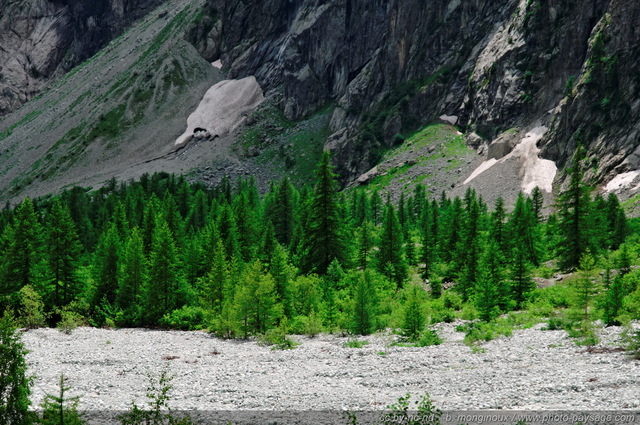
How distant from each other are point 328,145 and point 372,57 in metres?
35.5

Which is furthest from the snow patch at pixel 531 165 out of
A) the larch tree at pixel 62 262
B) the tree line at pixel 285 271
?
the larch tree at pixel 62 262

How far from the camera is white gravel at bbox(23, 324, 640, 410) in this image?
1911cm

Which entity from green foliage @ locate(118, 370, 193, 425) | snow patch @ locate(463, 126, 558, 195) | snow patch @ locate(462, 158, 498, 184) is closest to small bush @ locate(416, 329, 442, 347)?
green foliage @ locate(118, 370, 193, 425)

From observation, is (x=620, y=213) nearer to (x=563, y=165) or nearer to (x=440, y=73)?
(x=563, y=165)

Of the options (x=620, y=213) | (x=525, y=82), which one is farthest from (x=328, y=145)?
(x=620, y=213)

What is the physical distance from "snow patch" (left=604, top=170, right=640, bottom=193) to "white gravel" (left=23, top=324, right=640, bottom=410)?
7429 centimetres

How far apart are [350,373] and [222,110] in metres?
177

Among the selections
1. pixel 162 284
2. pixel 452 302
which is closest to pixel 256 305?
A: pixel 162 284

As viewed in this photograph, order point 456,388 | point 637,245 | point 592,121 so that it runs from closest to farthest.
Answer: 1. point 456,388
2. point 637,245
3. point 592,121

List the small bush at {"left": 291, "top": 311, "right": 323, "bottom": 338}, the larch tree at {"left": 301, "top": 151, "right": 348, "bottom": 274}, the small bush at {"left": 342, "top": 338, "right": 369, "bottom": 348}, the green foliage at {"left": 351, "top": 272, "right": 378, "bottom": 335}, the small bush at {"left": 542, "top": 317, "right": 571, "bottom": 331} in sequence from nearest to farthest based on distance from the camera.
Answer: the small bush at {"left": 542, "top": 317, "right": 571, "bottom": 331}
the small bush at {"left": 342, "top": 338, "right": 369, "bottom": 348}
the green foliage at {"left": 351, "top": 272, "right": 378, "bottom": 335}
the small bush at {"left": 291, "top": 311, "right": 323, "bottom": 338}
the larch tree at {"left": 301, "top": 151, "right": 348, "bottom": 274}

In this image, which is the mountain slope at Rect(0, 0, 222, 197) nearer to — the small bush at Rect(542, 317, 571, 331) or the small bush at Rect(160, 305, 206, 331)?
the small bush at Rect(160, 305, 206, 331)

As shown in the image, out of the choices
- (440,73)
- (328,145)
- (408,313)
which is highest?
(440,73)

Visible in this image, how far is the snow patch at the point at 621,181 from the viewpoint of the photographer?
92000 millimetres

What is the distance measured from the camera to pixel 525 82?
130 m
